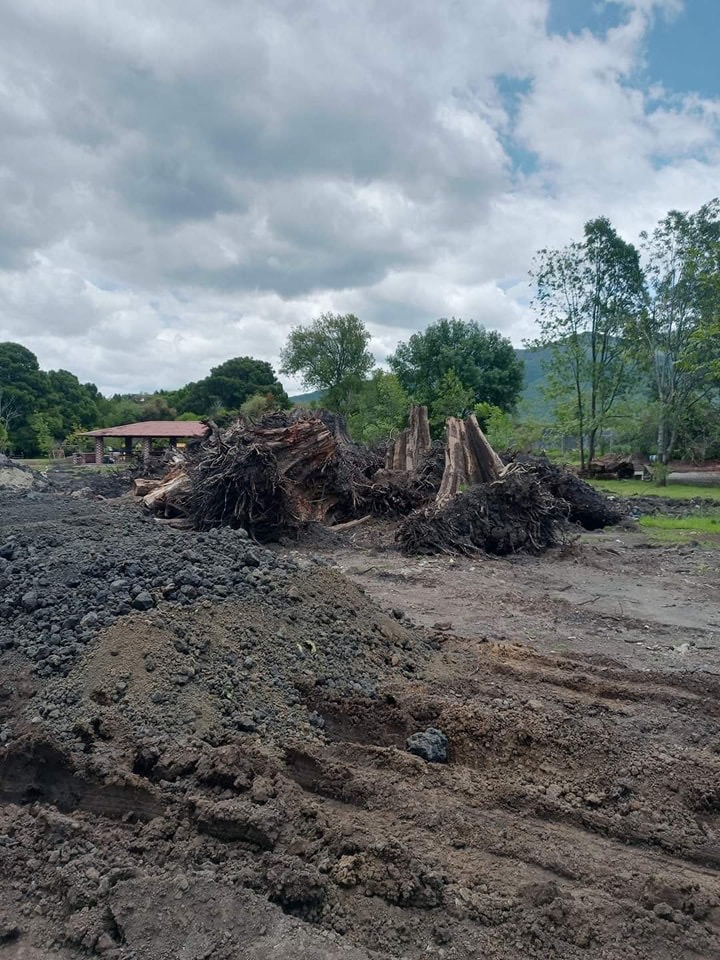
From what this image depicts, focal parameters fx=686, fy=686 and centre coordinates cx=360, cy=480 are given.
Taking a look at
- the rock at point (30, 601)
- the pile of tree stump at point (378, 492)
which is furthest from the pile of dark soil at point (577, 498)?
the rock at point (30, 601)

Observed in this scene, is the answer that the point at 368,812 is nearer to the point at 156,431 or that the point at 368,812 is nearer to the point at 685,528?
the point at 685,528

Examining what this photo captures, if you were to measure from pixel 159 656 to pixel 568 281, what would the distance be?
96.5ft

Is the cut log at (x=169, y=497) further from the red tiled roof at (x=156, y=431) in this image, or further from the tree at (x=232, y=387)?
the tree at (x=232, y=387)

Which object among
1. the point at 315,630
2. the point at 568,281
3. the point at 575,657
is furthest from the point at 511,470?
the point at 568,281

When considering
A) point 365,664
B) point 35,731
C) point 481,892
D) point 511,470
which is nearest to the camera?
point 481,892

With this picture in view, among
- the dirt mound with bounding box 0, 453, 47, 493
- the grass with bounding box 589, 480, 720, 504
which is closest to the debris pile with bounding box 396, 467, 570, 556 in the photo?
the grass with bounding box 589, 480, 720, 504

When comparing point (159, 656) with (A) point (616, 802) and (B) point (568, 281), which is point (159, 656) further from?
(B) point (568, 281)

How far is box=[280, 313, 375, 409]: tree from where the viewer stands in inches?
1762

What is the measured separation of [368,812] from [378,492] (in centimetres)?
1052

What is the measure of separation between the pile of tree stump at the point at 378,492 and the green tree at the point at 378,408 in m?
17.6

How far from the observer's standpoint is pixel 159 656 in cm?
416

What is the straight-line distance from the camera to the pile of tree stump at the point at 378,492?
36.3 feet

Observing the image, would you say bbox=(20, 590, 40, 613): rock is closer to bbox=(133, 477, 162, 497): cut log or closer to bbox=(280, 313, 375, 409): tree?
bbox=(133, 477, 162, 497): cut log

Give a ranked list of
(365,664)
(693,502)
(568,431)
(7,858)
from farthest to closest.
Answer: (568,431), (693,502), (365,664), (7,858)
